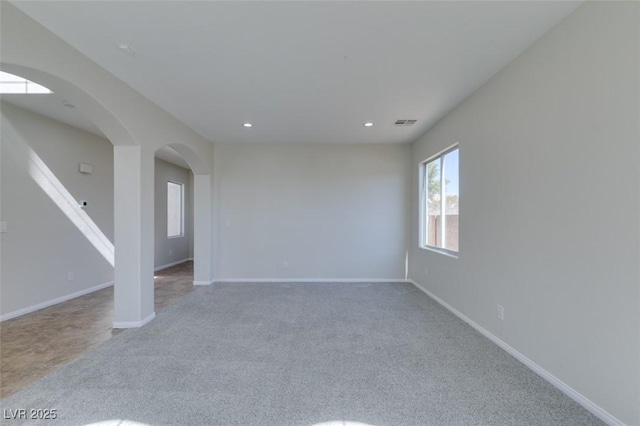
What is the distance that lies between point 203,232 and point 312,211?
2056mm

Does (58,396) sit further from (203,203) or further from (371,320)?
(203,203)

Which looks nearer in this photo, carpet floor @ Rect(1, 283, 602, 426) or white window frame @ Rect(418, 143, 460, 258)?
carpet floor @ Rect(1, 283, 602, 426)

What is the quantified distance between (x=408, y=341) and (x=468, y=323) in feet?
3.05

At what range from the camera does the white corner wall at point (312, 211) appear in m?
5.54

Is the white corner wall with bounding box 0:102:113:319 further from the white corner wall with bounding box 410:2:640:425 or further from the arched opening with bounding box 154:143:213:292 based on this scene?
the white corner wall with bounding box 410:2:640:425

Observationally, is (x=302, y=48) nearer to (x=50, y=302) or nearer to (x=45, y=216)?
(x=45, y=216)

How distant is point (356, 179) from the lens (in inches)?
218

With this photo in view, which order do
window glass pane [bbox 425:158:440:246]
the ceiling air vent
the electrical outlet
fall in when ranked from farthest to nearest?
window glass pane [bbox 425:158:440:246] → the ceiling air vent → the electrical outlet

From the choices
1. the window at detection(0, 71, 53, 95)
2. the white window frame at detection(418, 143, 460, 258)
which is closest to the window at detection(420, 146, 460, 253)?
the white window frame at detection(418, 143, 460, 258)

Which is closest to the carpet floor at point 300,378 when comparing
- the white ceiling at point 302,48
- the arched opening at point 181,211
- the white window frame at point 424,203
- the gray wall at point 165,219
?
the white window frame at point 424,203

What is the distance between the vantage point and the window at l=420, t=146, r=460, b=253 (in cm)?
397

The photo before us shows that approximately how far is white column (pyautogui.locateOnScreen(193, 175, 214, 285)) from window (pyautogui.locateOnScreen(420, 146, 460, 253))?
3.85 m

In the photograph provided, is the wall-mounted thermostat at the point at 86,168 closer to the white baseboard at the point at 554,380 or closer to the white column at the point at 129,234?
the white column at the point at 129,234

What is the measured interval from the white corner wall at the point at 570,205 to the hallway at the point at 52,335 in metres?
3.94
